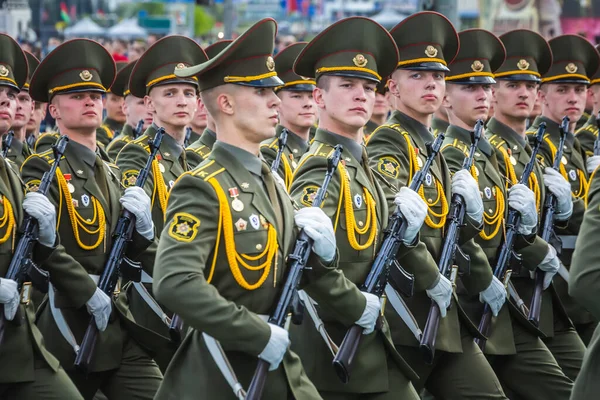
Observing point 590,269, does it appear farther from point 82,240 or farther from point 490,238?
point 82,240

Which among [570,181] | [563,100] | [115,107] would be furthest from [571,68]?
[115,107]

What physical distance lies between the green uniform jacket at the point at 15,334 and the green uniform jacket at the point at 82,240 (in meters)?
0.48

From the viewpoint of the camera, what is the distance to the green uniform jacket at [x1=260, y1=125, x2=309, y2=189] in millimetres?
8766

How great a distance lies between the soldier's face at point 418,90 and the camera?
6.94 meters

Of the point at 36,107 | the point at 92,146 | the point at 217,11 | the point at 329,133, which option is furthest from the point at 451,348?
the point at 217,11

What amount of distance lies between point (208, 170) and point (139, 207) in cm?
194

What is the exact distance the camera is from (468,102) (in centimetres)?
777

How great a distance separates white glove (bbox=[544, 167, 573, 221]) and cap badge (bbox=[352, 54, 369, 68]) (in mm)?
2284

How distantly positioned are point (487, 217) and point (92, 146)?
237 centimetres

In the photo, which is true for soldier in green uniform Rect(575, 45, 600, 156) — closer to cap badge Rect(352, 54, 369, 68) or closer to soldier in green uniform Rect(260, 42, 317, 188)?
soldier in green uniform Rect(260, 42, 317, 188)

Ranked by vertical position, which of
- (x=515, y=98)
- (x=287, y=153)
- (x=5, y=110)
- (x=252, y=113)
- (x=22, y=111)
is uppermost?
(x=252, y=113)

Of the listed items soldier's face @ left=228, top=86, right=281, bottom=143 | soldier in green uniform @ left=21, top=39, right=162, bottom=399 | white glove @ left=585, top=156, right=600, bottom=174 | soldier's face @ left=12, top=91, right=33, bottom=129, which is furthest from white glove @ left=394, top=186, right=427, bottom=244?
soldier's face @ left=12, top=91, right=33, bottom=129

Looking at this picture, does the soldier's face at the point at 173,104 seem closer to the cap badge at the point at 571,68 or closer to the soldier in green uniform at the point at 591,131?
the cap badge at the point at 571,68

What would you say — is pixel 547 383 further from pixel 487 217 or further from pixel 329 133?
pixel 329 133
